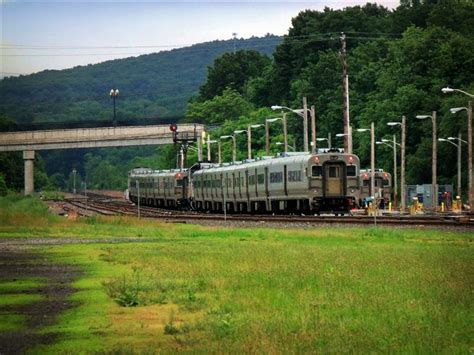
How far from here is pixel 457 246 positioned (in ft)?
133

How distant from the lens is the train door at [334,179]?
73.1 meters

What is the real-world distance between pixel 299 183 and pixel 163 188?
2149 inches

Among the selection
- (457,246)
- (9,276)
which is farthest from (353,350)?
(457,246)

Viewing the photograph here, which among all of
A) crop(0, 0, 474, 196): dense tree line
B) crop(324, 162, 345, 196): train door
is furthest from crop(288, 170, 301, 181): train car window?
crop(0, 0, 474, 196): dense tree line

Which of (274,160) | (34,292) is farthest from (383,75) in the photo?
(34,292)

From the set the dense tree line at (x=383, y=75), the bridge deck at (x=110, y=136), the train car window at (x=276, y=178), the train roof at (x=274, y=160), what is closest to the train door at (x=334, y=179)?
the train roof at (x=274, y=160)

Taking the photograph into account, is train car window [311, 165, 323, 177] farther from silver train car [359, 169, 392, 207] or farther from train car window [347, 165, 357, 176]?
silver train car [359, 169, 392, 207]

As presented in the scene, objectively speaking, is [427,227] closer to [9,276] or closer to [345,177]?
[345,177]

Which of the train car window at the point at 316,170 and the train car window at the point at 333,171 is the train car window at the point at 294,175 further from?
the train car window at the point at 333,171

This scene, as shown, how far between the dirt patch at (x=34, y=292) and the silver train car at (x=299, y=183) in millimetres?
24949

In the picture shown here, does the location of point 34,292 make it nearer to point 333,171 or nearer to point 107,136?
point 333,171

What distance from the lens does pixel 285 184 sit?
77750 mm

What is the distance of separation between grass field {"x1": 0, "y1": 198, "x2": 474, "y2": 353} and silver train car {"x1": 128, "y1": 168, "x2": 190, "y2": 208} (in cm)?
6876

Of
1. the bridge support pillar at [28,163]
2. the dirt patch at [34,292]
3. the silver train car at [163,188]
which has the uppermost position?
the bridge support pillar at [28,163]
